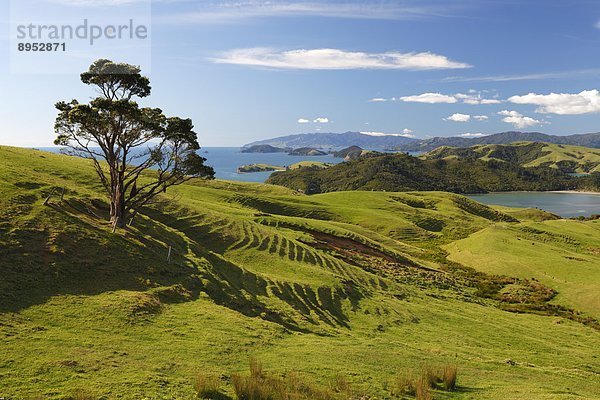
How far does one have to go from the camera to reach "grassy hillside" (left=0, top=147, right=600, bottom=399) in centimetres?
1738

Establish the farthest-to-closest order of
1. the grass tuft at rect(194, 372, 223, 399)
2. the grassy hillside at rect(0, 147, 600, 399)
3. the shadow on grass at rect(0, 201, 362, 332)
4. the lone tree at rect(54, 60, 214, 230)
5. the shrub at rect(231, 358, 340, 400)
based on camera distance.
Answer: the lone tree at rect(54, 60, 214, 230) → the shadow on grass at rect(0, 201, 362, 332) → the grassy hillside at rect(0, 147, 600, 399) → the shrub at rect(231, 358, 340, 400) → the grass tuft at rect(194, 372, 223, 399)

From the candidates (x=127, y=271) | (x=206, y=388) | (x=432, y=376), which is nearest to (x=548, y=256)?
(x=432, y=376)

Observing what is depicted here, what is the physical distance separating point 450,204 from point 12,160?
159566 millimetres

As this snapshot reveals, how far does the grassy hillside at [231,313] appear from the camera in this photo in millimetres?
17375

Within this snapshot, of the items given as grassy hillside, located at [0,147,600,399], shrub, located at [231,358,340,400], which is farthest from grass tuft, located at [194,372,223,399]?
shrub, located at [231,358,340,400]

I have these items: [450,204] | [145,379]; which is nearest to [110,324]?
[145,379]

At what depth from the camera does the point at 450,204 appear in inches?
6831

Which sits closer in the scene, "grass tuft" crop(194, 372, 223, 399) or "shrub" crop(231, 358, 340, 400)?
"grass tuft" crop(194, 372, 223, 399)

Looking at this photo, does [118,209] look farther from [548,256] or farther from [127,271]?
[548,256]

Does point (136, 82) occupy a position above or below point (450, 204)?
above

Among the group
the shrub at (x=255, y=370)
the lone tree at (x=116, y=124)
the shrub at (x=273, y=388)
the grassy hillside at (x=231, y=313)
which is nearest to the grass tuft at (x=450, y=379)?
the grassy hillside at (x=231, y=313)

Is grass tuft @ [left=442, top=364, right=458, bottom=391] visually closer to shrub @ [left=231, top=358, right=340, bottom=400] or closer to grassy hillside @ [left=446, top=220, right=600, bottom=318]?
shrub @ [left=231, top=358, right=340, bottom=400]

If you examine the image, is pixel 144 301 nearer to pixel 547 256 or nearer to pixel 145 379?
pixel 145 379

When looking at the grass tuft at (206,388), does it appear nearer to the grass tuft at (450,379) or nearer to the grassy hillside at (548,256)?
the grass tuft at (450,379)
